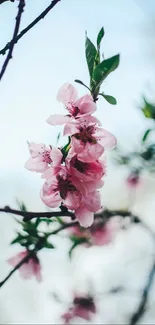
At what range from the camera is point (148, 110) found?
4.85 feet

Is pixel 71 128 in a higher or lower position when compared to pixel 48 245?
higher

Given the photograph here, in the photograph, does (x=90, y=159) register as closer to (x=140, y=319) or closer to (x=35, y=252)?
(x=140, y=319)

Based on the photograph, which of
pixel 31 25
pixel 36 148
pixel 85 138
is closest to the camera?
pixel 31 25

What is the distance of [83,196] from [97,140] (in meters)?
0.11

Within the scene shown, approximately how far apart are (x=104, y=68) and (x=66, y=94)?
0.12 m

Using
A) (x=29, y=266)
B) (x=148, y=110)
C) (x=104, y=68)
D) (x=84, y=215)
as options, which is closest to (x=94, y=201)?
(x=84, y=215)

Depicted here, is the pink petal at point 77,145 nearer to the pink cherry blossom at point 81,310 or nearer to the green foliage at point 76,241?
the green foliage at point 76,241

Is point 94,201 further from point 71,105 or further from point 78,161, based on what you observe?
point 71,105

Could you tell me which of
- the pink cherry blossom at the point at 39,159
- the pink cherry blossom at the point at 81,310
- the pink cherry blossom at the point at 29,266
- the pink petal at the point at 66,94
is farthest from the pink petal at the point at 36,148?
the pink cherry blossom at the point at 81,310

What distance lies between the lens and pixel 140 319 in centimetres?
128

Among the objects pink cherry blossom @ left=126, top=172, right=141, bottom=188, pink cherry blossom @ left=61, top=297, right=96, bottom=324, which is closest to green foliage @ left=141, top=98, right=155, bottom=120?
pink cherry blossom @ left=126, top=172, right=141, bottom=188

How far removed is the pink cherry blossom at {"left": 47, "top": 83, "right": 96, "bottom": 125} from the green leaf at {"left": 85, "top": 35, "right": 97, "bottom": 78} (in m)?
0.06

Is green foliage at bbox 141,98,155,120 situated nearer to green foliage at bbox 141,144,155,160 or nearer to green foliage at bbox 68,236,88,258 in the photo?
green foliage at bbox 141,144,155,160

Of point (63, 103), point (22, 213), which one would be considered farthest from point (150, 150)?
point (22, 213)
